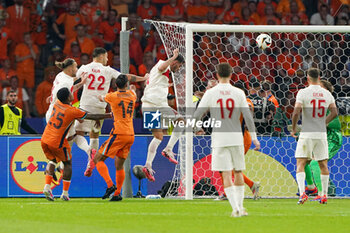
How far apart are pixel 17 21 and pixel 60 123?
24.1 feet

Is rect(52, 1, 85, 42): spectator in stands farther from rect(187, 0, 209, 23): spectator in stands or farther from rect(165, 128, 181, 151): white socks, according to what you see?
rect(165, 128, 181, 151): white socks

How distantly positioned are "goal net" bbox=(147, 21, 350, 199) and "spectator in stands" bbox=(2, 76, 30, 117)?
14.3 feet

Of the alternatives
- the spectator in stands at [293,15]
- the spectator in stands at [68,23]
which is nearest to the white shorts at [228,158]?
the spectator in stands at [68,23]

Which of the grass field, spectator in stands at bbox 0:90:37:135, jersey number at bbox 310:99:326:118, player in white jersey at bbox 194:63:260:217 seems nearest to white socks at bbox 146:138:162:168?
the grass field

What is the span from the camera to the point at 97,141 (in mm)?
13711

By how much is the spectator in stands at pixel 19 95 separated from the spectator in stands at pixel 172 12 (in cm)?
417

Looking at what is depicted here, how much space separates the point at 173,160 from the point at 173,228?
5545 mm

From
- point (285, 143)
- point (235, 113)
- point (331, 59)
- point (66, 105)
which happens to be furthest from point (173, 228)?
point (331, 59)

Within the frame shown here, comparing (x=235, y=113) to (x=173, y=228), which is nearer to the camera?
(x=173, y=228)

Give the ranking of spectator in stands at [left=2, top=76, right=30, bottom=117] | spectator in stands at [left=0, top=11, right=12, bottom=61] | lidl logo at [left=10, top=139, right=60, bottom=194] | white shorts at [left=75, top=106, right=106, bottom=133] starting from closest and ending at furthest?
white shorts at [left=75, top=106, right=106, bottom=133] < lidl logo at [left=10, top=139, right=60, bottom=194] < spectator in stands at [left=2, top=76, right=30, bottom=117] < spectator in stands at [left=0, top=11, right=12, bottom=61]

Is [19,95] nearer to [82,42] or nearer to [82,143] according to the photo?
[82,42]

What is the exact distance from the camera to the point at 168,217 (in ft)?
30.9

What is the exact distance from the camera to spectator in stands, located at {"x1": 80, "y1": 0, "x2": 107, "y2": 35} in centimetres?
1948

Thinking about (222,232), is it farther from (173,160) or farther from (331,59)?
(331,59)
